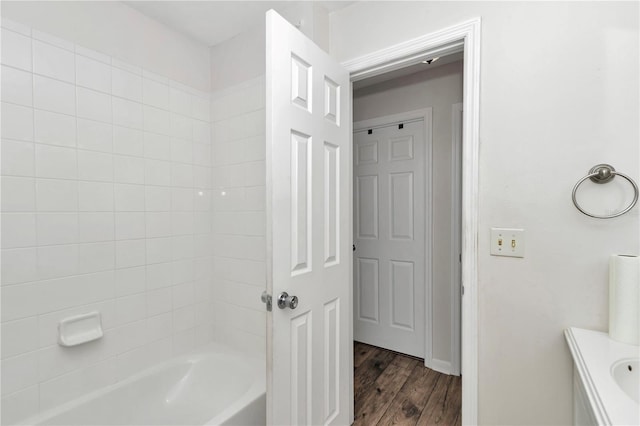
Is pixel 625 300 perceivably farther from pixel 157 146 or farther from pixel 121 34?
pixel 121 34

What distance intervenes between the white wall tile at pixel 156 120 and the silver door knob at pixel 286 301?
1316 mm

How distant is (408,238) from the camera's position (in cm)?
257

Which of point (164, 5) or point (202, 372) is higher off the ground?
point (164, 5)

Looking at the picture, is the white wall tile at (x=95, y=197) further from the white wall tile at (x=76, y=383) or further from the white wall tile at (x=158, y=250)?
the white wall tile at (x=76, y=383)

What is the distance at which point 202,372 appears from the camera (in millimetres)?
1892

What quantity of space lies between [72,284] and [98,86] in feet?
3.30

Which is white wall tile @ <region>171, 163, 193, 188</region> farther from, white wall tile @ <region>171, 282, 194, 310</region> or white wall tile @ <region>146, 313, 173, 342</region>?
white wall tile @ <region>146, 313, 173, 342</region>

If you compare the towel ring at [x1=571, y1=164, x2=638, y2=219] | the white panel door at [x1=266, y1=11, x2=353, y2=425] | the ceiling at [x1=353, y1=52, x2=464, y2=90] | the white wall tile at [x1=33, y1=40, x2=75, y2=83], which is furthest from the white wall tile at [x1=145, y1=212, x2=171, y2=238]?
the towel ring at [x1=571, y1=164, x2=638, y2=219]

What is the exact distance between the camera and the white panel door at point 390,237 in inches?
99.2

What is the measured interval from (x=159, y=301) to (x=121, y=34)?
5.00 feet

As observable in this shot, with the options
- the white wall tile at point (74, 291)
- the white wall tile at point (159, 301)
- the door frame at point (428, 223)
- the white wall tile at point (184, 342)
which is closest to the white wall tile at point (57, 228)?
the white wall tile at point (74, 291)

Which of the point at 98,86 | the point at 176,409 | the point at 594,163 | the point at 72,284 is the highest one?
the point at 98,86

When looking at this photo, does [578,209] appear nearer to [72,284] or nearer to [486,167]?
[486,167]

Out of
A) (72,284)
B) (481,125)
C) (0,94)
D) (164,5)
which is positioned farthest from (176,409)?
(164,5)
